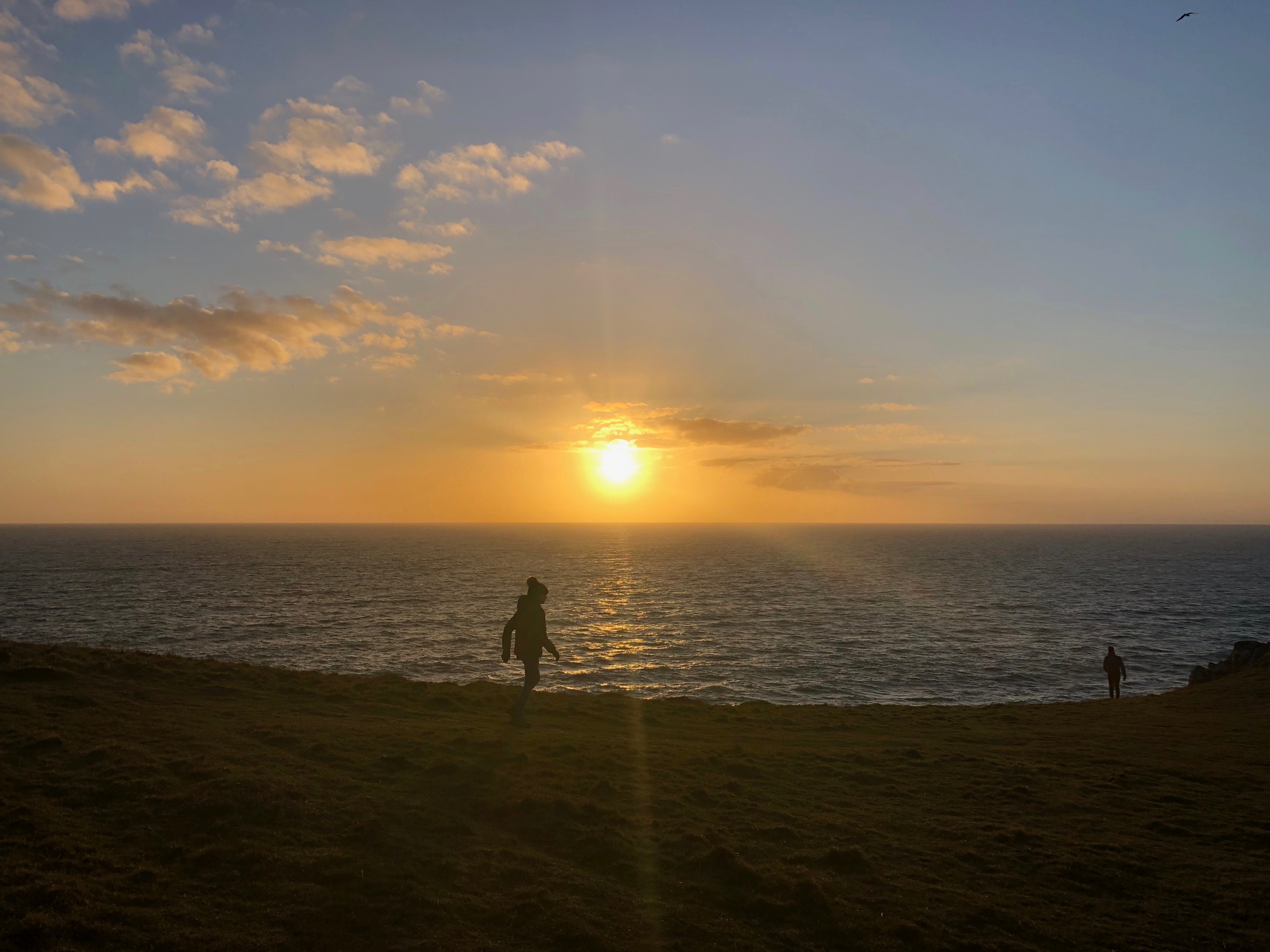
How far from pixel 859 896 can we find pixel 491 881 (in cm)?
448

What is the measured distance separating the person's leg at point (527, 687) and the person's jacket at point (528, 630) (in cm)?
15

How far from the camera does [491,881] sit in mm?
8359

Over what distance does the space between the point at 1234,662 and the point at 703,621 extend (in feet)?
114

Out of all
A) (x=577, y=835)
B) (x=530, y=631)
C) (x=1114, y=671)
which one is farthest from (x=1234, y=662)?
(x=577, y=835)

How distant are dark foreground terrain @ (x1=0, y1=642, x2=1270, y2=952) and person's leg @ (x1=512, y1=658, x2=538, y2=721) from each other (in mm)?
618

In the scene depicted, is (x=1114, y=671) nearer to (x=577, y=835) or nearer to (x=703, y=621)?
(x=577, y=835)

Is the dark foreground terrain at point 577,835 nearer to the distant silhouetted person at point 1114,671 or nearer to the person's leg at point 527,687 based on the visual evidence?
the person's leg at point 527,687

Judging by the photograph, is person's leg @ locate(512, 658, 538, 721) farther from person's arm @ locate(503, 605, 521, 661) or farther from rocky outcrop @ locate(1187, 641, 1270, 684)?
rocky outcrop @ locate(1187, 641, 1270, 684)

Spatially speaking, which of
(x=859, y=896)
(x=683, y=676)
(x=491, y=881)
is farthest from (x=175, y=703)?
(x=683, y=676)

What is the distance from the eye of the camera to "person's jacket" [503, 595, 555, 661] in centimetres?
1545

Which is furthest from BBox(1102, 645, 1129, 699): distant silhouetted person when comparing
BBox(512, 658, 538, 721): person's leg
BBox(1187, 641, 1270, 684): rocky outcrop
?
BBox(512, 658, 538, 721): person's leg

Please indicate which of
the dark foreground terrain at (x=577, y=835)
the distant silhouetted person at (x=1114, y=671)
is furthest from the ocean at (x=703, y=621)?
the dark foreground terrain at (x=577, y=835)

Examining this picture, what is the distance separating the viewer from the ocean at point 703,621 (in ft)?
124

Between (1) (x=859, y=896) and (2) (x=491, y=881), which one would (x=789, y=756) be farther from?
(2) (x=491, y=881)
